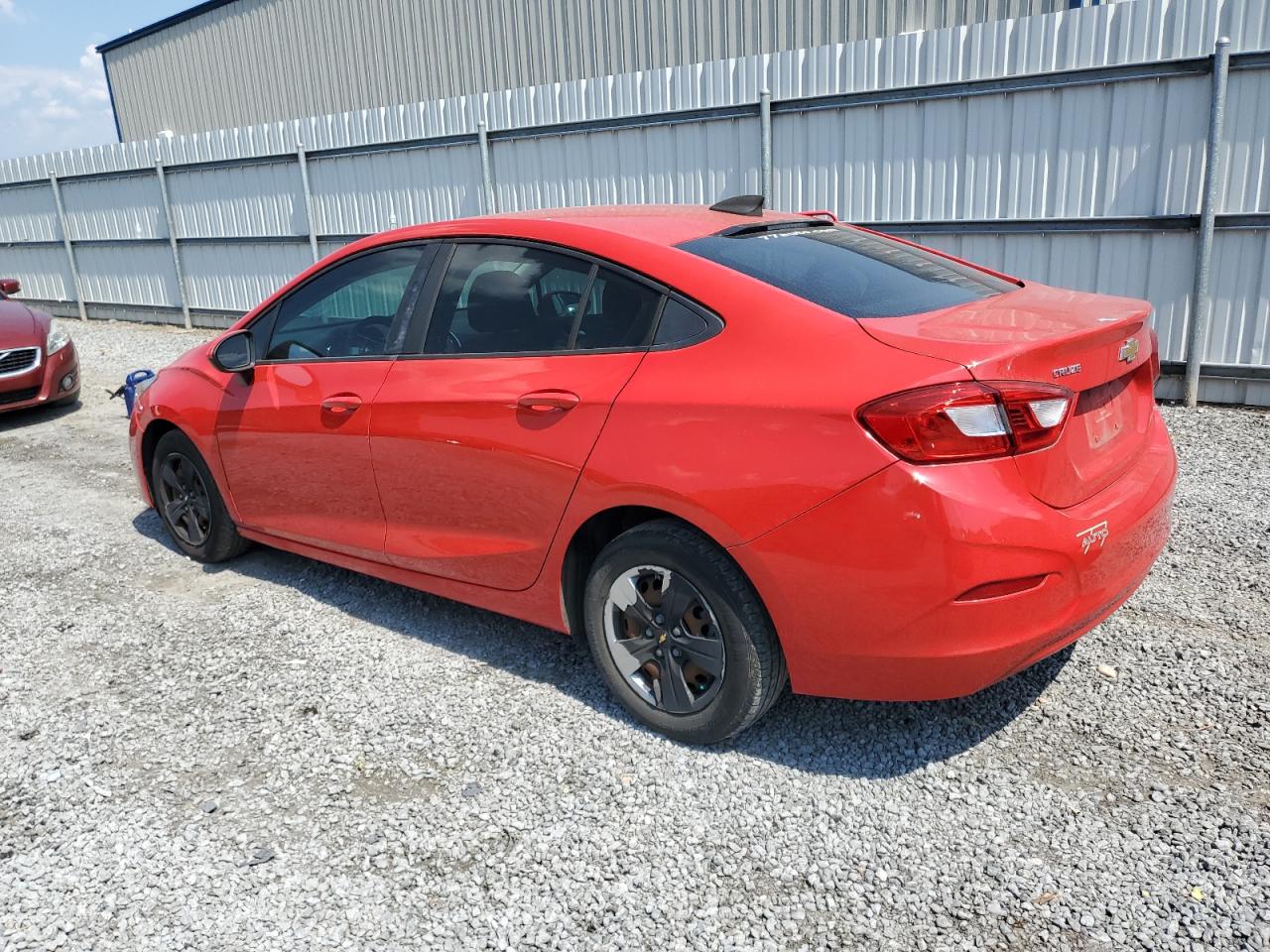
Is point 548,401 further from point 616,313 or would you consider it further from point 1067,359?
point 1067,359

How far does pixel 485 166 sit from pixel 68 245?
9.30 meters

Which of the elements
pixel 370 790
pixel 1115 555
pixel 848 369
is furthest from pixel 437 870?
pixel 1115 555

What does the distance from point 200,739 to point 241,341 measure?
5.83 ft

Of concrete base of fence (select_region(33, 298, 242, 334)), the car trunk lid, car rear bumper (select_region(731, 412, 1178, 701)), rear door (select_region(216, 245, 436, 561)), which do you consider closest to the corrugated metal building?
concrete base of fence (select_region(33, 298, 242, 334))

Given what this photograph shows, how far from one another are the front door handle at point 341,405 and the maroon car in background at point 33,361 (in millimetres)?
6214

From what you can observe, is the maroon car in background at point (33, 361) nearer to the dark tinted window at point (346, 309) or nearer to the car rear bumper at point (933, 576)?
the dark tinted window at point (346, 309)

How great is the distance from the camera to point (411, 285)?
383 cm

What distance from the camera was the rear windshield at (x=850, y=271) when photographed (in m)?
3.03

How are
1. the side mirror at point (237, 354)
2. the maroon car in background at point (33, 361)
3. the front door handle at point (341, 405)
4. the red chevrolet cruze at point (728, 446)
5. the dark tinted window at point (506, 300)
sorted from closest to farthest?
the red chevrolet cruze at point (728, 446) → the dark tinted window at point (506, 300) → the front door handle at point (341, 405) → the side mirror at point (237, 354) → the maroon car in background at point (33, 361)

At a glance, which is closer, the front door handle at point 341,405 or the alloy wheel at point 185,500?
the front door handle at point 341,405

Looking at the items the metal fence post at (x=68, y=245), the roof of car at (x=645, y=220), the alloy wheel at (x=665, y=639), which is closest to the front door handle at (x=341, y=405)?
the roof of car at (x=645, y=220)

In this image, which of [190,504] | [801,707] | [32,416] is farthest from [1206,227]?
[32,416]

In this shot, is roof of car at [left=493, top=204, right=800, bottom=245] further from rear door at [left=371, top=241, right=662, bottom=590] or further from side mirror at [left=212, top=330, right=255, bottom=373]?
side mirror at [left=212, top=330, right=255, bottom=373]

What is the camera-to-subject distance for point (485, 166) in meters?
10.4
